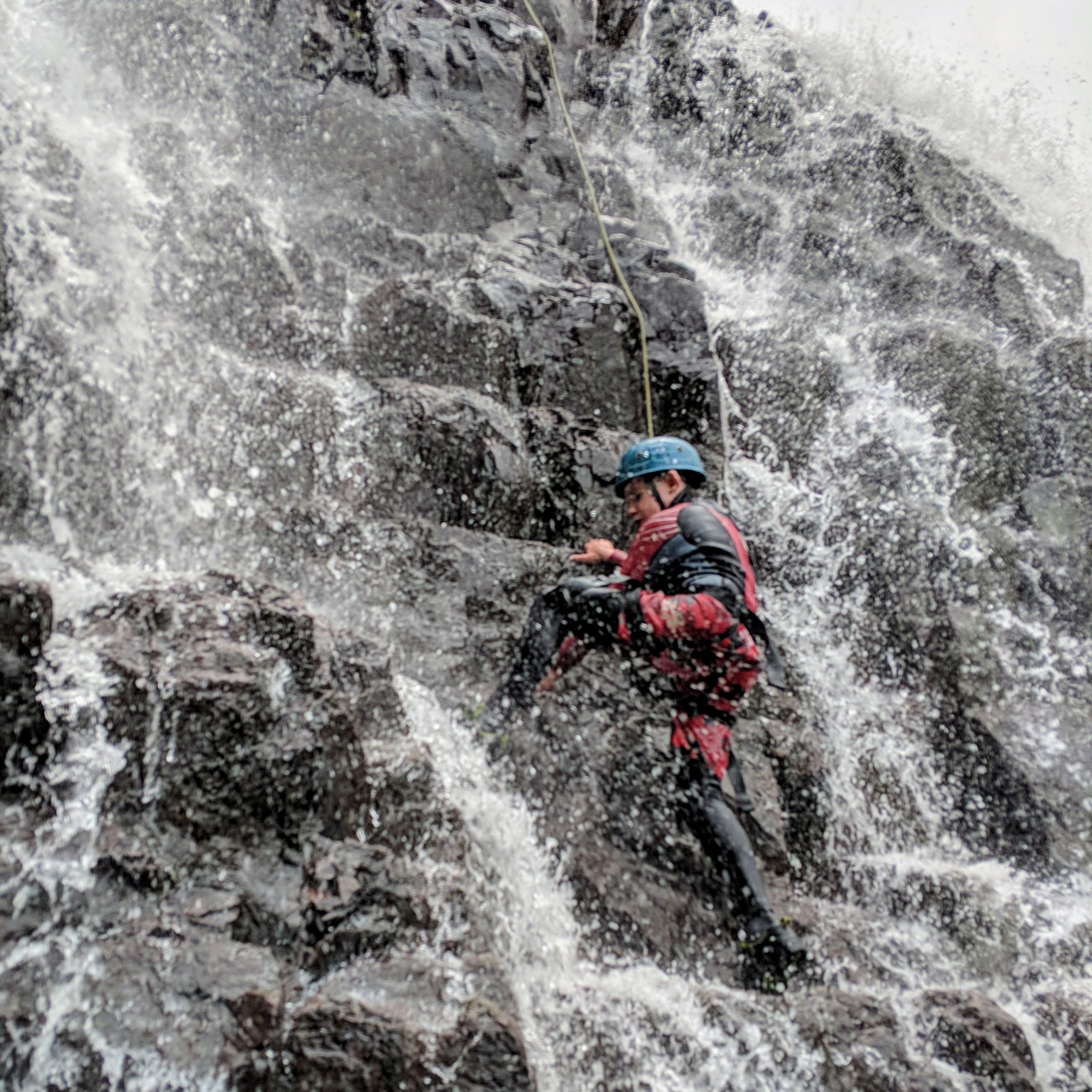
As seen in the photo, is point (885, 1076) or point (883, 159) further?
point (883, 159)

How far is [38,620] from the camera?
11.1 ft

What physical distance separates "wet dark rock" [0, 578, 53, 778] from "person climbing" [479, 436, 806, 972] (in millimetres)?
2577

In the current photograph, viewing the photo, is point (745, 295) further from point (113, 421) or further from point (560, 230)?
point (113, 421)

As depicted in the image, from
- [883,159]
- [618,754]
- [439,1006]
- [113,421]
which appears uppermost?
[883,159]

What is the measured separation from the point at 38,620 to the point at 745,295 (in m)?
8.66

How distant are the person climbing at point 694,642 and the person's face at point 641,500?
93mm

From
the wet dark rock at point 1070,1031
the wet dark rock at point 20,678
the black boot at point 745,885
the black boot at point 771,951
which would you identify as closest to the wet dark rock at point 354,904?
the wet dark rock at point 20,678

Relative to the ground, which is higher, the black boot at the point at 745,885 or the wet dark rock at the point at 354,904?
the black boot at the point at 745,885

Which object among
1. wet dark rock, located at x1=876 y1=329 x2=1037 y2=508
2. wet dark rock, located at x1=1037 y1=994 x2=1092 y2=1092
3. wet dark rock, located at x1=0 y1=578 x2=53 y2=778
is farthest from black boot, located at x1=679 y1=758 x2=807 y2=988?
wet dark rock, located at x1=876 y1=329 x2=1037 y2=508

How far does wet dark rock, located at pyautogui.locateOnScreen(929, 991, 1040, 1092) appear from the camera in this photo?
3900mm

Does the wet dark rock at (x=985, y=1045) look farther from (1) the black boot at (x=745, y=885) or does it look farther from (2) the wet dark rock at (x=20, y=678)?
(2) the wet dark rock at (x=20, y=678)

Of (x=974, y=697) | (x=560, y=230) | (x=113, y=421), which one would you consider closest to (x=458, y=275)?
(x=560, y=230)

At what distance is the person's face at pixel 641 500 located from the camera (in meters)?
5.17

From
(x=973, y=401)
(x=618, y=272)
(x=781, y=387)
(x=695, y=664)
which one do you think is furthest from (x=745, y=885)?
(x=973, y=401)
